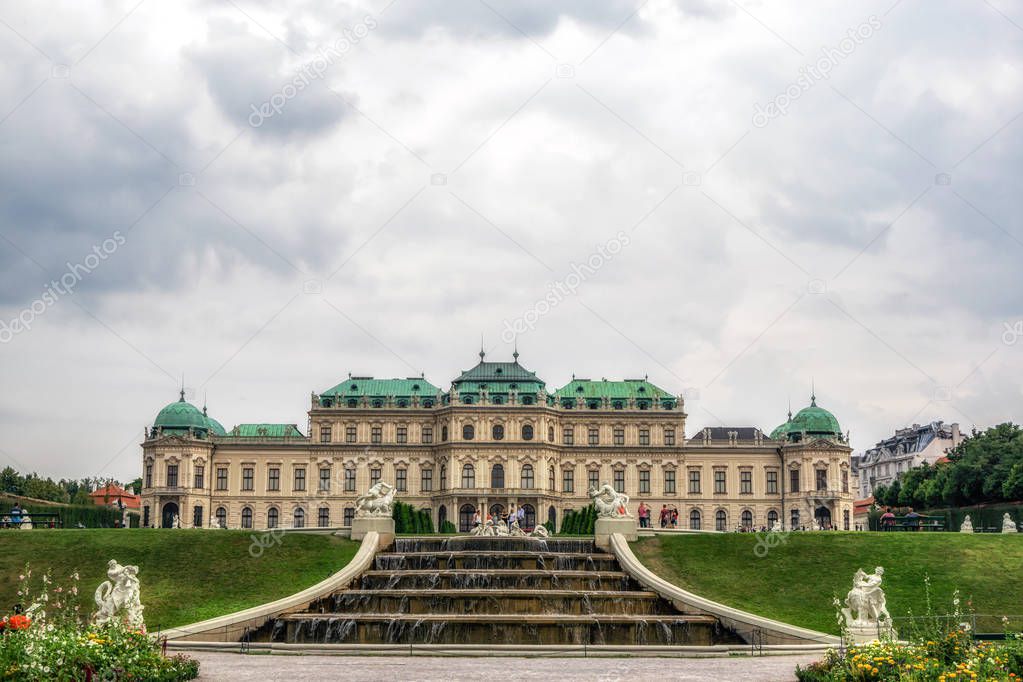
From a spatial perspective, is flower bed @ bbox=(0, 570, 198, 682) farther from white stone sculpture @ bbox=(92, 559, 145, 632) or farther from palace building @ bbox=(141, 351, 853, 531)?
palace building @ bbox=(141, 351, 853, 531)

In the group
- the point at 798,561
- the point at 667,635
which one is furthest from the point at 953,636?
the point at 798,561

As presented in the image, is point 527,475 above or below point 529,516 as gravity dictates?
above

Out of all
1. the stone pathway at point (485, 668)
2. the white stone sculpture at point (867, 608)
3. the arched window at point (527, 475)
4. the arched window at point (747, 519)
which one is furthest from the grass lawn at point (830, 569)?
the arched window at point (747, 519)

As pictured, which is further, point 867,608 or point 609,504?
point 609,504

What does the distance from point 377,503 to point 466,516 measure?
4901 centimetres

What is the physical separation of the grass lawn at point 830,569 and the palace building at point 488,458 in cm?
5003

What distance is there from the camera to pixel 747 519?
10794 centimetres

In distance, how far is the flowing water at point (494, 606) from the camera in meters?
38.6

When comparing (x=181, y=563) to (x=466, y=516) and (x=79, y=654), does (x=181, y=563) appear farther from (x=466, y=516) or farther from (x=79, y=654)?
(x=466, y=516)

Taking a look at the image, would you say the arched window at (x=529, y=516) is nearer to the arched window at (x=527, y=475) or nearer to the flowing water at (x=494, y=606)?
the arched window at (x=527, y=475)

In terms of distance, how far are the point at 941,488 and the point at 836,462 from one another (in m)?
14.3

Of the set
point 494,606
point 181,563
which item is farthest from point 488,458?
point 494,606

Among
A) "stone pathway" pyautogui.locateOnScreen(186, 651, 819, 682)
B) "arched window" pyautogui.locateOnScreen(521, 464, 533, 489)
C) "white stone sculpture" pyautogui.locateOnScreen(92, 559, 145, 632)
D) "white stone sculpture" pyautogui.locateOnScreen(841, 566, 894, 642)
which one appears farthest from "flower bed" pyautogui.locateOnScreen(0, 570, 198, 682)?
"arched window" pyautogui.locateOnScreen(521, 464, 533, 489)

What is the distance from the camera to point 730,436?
110 meters
